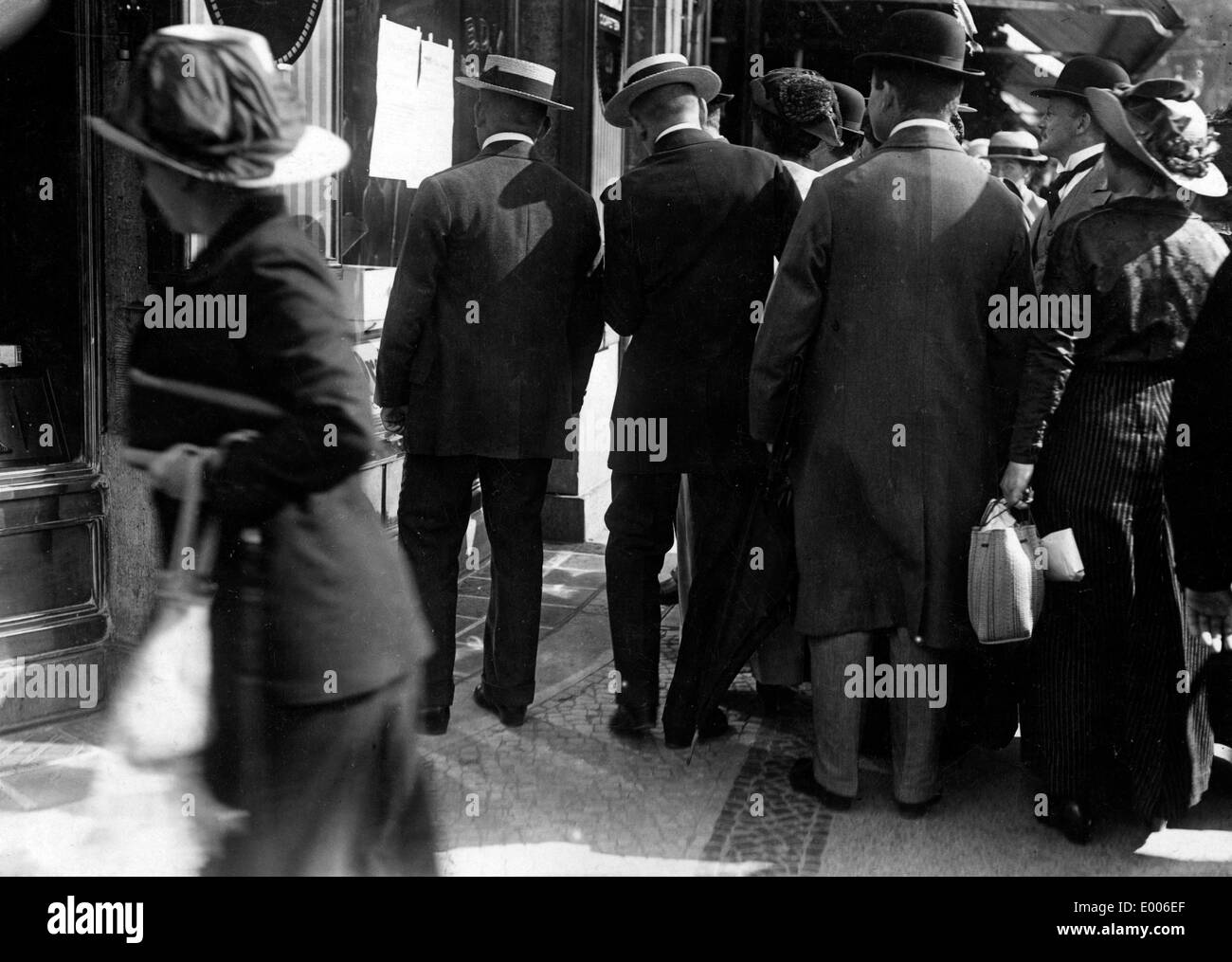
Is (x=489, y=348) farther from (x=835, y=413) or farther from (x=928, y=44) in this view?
(x=928, y=44)

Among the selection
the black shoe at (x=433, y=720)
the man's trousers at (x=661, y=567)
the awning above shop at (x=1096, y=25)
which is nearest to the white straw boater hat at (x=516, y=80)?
the man's trousers at (x=661, y=567)

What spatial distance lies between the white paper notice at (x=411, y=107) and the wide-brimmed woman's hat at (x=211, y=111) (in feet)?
11.8

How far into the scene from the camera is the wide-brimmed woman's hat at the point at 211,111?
2.33 meters

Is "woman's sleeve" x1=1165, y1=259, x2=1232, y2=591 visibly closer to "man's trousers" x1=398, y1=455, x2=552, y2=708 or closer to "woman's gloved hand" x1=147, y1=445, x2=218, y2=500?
"man's trousers" x1=398, y1=455, x2=552, y2=708

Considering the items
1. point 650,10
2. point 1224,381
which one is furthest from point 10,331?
point 650,10

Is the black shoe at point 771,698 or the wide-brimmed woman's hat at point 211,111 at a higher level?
the wide-brimmed woman's hat at point 211,111

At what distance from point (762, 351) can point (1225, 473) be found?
1.33 metres

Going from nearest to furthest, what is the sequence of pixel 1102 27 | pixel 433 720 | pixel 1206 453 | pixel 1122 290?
pixel 1206 453
pixel 1122 290
pixel 433 720
pixel 1102 27

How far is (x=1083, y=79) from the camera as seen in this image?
5.67 meters

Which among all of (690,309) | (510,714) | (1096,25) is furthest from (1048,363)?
(1096,25)

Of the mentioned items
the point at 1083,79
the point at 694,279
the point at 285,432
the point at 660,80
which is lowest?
the point at 285,432

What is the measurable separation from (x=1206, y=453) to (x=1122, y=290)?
0.52 meters

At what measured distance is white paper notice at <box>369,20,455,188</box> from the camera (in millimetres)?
5988

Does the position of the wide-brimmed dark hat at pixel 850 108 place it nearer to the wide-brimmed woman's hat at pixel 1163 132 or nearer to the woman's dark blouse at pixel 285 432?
the wide-brimmed woman's hat at pixel 1163 132
